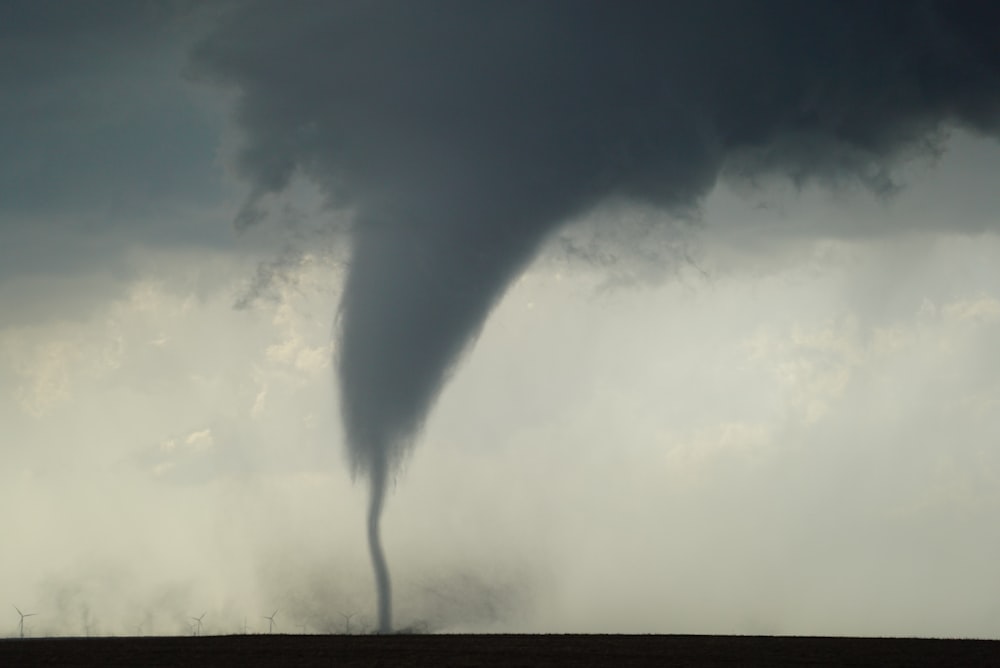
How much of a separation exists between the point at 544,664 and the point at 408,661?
7644 mm

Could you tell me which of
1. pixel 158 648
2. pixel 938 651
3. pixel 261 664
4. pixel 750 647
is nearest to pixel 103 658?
pixel 158 648

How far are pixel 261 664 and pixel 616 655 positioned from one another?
20245mm

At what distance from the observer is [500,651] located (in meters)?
67.7

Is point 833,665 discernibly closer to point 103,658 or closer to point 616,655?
point 616,655

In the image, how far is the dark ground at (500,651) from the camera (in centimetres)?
6359

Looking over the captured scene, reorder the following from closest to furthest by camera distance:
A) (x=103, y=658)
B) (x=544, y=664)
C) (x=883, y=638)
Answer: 1. (x=544, y=664)
2. (x=103, y=658)
3. (x=883, y=638)

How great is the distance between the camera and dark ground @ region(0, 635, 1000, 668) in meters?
63.6

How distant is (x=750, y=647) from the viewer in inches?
2773


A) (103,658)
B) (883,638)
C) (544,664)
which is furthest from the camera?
(883,638)

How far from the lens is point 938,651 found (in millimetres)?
68500

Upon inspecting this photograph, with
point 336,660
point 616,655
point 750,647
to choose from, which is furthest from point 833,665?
point 336,660

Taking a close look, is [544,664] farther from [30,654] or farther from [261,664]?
[30,654]

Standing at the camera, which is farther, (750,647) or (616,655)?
→ (750,647)

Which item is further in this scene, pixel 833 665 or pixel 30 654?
pixel 30 654
